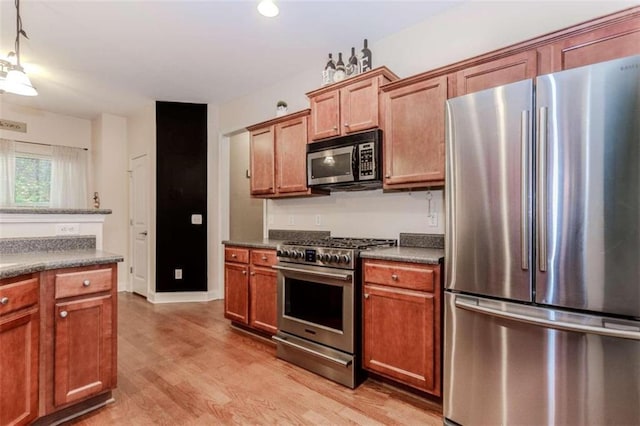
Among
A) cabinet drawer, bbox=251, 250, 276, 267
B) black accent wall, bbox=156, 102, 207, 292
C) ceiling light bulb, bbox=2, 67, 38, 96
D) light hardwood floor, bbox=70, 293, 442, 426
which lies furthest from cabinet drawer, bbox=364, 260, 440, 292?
black accent wall, bbox=156, 102, 207, 292

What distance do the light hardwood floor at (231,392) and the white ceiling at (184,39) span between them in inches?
109

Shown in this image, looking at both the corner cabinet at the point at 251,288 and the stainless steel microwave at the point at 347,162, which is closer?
the stainless steel microwave at the point at 347,162

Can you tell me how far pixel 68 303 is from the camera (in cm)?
178

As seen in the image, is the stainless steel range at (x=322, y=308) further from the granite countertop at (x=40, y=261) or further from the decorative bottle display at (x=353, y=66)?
the decorative bottle display at (x=353, y=66)

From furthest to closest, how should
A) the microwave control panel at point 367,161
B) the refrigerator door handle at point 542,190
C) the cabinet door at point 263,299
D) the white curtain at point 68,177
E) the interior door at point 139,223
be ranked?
the white curtain at point 68,177 < the interior door at point 139,223 < the cabinet door at point 263,299 < the microwave control panel at point 367,161 < the refrigerator door handle at point 542,190

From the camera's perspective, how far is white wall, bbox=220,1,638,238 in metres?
2.12

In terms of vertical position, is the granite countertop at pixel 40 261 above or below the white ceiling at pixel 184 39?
below

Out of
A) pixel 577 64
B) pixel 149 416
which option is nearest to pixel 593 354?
pixel 577 64

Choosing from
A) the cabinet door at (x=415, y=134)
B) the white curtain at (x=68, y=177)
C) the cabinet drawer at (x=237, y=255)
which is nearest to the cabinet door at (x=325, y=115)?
the cabinet door at (x=415, y=134)

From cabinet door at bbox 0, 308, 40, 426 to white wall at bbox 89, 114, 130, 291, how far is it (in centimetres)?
383

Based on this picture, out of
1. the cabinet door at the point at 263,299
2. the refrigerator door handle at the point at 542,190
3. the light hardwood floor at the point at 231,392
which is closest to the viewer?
the refrigerator door handle at the point at 542,190

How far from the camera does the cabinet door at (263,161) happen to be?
10.9 ft

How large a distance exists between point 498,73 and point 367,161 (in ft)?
3.28

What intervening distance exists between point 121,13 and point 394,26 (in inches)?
86.8
